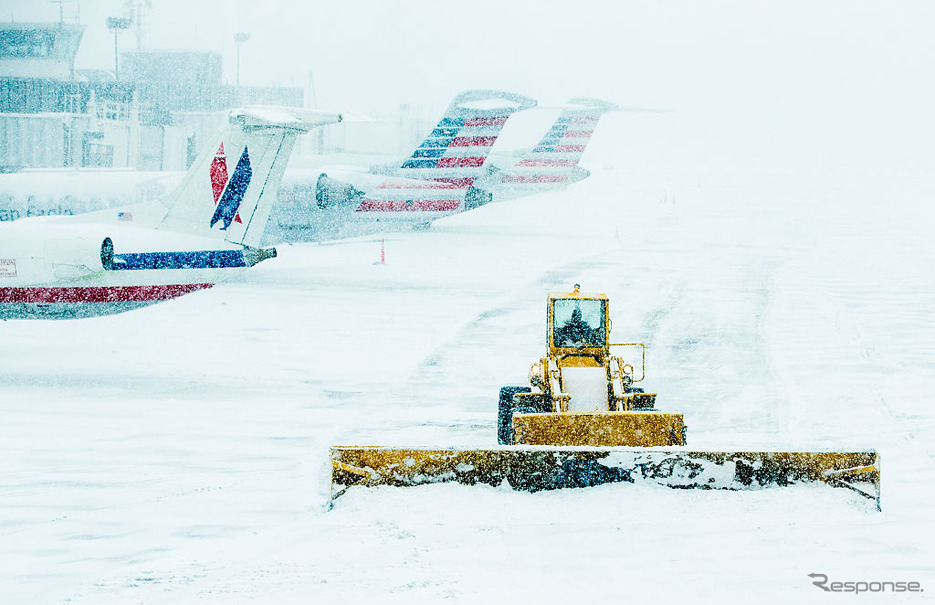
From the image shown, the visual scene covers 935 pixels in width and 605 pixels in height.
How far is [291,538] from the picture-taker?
29.1 ft

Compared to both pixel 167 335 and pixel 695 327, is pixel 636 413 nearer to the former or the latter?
pixel 695 327

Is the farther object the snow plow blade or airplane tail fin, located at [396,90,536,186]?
airplane tail fin, located at [396,90,536,186]

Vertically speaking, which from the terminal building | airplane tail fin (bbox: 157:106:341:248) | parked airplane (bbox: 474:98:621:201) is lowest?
airplane tail fin (bbox: 157:106:341:248)

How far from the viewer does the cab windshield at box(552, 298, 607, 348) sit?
37.6ft

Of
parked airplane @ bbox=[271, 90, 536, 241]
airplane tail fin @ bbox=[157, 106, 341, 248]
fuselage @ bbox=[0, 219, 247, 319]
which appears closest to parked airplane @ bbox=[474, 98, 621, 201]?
parked airplane @ bbox=[271, 90, 536, 241]

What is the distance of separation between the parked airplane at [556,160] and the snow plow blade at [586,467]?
121 ft

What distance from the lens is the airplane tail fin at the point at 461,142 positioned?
3725cm

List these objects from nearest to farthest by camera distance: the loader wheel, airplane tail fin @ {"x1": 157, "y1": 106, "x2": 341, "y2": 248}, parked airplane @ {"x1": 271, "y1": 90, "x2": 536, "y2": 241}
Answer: the loader wheel < airplane tail fin @ {"x1": 157, "y1": 106, "x2": 341, "y2": 248} < parked airplane @ {"x1": 271, "y1": 90, "x2": 536, "y2": 241}

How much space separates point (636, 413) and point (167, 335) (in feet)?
40.2

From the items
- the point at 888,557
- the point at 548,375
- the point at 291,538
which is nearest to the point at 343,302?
the point at 548,375

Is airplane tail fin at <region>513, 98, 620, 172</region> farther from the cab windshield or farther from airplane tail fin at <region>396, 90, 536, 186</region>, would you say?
the cab windshield

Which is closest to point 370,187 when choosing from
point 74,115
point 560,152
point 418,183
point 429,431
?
point 418,183

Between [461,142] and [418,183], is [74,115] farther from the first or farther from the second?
[418,183]

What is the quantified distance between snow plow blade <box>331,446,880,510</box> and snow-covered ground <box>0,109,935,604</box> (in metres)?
0.13
